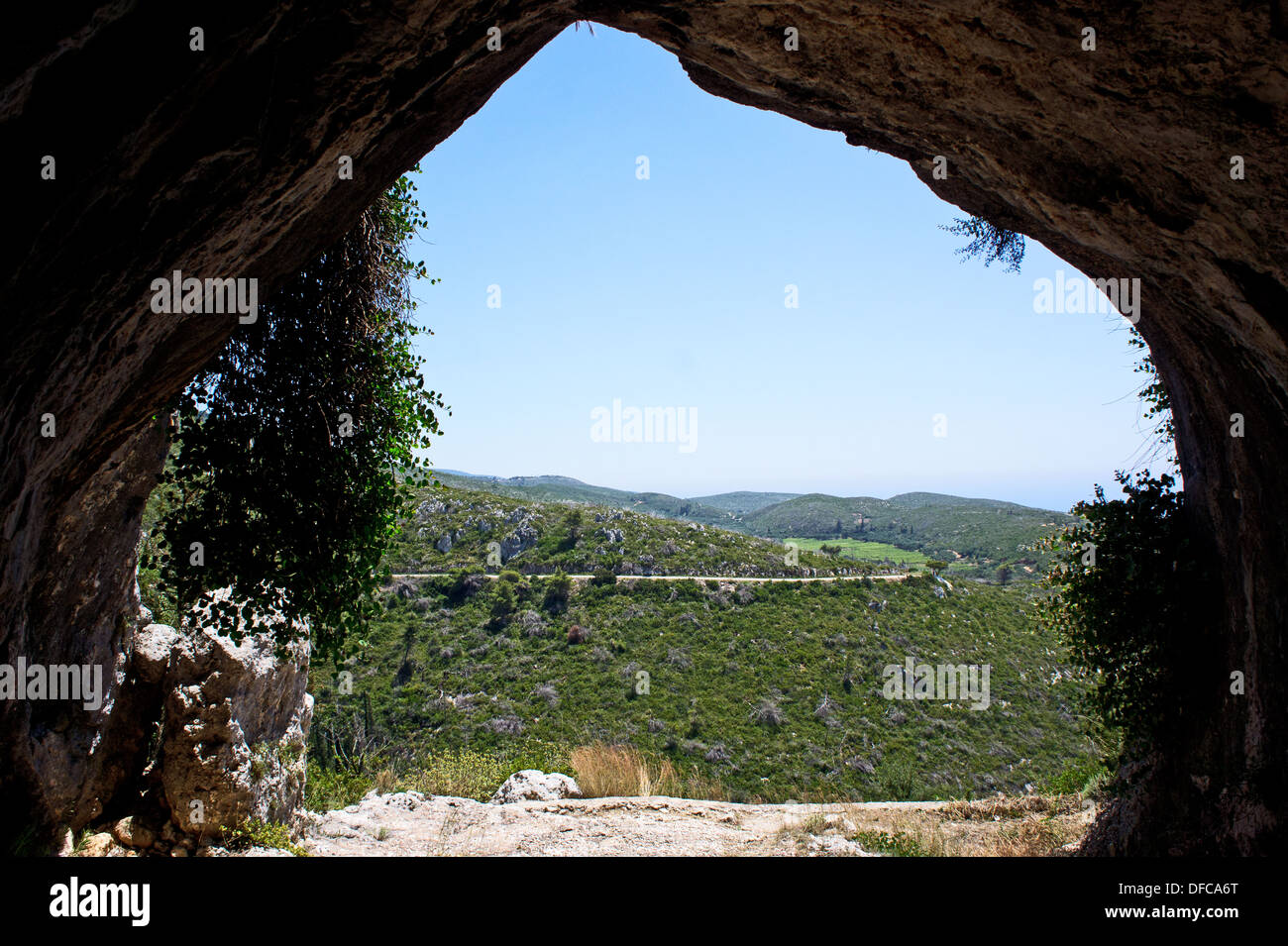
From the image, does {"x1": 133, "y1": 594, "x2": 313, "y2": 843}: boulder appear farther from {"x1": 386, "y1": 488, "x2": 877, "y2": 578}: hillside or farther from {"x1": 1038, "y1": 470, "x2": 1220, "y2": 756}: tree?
{"x1": 386, "y1": 488, "x2": 877, "y2": 578}: hillside

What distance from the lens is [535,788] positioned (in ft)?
41.0

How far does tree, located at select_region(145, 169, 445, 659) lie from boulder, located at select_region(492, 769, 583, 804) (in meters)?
5.73

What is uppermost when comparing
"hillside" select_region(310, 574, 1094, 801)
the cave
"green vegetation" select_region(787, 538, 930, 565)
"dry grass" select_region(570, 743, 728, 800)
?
the cave

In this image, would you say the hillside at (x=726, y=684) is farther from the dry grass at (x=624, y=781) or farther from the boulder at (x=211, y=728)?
the boulder at (x=211, y=728)

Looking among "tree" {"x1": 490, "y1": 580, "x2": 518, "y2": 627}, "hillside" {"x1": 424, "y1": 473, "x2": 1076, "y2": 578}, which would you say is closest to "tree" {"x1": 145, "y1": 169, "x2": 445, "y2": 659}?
"tree" {"x1": 490, "y1": 580, "x2": 518, "y2": 627}

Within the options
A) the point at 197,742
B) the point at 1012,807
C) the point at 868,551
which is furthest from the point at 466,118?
the point at 868,551

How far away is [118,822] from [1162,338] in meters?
12.9

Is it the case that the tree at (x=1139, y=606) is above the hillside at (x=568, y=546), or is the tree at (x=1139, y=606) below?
above

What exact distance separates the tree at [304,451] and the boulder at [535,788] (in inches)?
225

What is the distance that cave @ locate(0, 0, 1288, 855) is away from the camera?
3.46 metres

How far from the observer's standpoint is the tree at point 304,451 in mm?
7586

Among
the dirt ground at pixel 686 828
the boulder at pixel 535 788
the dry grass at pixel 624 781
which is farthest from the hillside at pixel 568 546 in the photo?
the dirt ground at pixel 686 828

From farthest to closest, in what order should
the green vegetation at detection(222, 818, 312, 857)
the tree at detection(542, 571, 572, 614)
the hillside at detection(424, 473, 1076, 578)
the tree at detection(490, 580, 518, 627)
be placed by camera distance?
1. the hillside at detection(424, 473, 1076, 578)
2. the tree at detection(542, 571, 572, 614)
3. the tree at detection(490, 580, 518, 627)
4. the green vegetation at detection(222, 818, 312, 857)
